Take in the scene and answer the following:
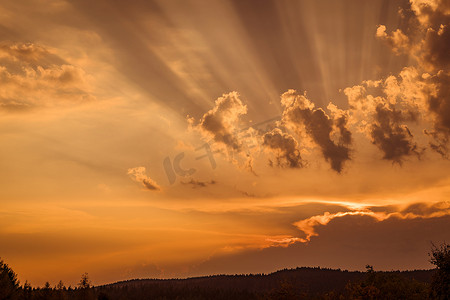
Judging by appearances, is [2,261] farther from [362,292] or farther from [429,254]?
[429,254]

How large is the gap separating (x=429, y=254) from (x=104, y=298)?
65.6m

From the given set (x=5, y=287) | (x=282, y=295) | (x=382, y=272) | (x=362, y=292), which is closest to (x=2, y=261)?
(x=5, y=287)

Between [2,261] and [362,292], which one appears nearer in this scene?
[362,292]

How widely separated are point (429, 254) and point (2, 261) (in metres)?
112

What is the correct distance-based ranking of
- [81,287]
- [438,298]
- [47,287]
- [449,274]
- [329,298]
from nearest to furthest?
[449,274]
[438,298]
[81,287]
[47,287]
[329,298]

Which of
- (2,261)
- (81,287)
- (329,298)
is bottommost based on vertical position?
(329,298)

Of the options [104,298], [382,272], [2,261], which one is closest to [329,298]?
[382,272]

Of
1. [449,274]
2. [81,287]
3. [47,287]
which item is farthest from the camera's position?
[47,287]

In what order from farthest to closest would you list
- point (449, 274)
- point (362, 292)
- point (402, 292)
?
point (402, 292), point (362, 292), point (449, 274)

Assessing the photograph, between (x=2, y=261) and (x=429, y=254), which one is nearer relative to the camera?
(x=429, y=254)

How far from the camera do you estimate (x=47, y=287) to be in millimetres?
96875

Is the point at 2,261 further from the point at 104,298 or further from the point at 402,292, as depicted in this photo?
the point at 402,292

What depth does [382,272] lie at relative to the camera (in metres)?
124

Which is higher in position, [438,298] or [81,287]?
[81,287]
